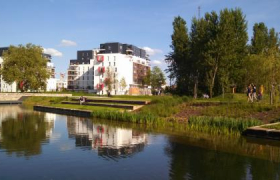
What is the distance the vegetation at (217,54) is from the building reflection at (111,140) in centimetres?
1863

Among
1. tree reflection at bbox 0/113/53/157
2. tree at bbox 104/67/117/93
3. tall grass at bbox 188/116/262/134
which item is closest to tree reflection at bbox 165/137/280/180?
tall grass at bbox 188/116/262/134

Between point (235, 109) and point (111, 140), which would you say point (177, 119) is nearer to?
point (235, 109)

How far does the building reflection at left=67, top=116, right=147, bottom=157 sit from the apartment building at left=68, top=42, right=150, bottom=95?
8494 cm

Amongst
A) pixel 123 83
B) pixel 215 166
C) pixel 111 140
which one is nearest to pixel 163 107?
pixel 111 140

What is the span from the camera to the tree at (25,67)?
235 feet

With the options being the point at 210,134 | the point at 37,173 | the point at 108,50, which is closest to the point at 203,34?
the point at 210,134

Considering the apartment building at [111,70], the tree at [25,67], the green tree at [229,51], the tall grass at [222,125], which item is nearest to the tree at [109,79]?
the apartment building at [111,70]

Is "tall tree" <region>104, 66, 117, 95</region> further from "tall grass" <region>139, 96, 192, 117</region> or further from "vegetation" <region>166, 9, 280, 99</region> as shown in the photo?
"tall grass" <region>139, 96, 192, 117</region>

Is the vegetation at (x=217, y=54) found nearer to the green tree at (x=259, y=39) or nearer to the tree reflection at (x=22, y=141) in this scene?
the green tree at (x=259, y=39)

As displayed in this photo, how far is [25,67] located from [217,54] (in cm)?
5171

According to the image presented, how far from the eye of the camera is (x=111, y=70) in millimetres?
109500

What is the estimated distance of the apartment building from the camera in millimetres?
110500

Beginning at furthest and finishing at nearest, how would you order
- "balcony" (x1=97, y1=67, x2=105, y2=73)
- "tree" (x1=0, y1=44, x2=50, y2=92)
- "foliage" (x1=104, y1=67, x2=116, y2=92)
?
"balcony" (x1=97, y1=67, x2=105, y2=73) → "foliage" (x1=104, y1=67, x2=116, y2=92) → "tree" (x1=0, y1=44, x2=50, y2=92)

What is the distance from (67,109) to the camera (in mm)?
35656
